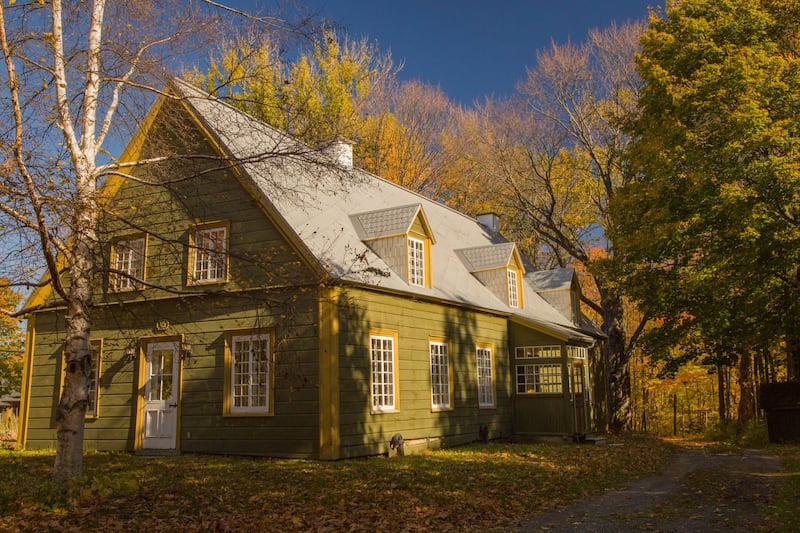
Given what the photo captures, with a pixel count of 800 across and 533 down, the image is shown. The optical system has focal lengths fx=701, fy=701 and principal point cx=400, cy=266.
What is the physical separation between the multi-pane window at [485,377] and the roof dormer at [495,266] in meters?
2.34

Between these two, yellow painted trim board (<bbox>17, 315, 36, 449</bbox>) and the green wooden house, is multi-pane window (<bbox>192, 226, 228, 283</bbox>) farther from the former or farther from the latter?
yellow painted trim board (<bbox>17, 315, 36, 449</bbox>)

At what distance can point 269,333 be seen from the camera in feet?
49.2

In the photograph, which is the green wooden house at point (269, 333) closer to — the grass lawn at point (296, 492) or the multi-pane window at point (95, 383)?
the multi-pane window at point (95, 383)

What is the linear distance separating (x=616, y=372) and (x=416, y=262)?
12.7m

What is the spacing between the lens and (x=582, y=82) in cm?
2706

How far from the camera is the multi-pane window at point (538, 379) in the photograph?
21.2 metres

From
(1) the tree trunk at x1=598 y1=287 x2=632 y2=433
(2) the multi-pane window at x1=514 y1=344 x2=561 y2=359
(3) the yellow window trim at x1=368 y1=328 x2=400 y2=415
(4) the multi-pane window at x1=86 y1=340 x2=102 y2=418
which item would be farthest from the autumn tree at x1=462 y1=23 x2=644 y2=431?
(4) the multi-pane window at x1=86 y1=340 x2=102 y2=418

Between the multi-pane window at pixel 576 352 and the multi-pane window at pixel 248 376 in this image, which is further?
the multi-pane window at pixel 576 352

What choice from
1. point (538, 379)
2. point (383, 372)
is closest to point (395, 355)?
point (383, 372)

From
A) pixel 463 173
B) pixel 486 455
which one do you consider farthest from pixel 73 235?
pixel 463 173

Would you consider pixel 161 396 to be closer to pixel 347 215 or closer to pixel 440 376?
pixel 347 215

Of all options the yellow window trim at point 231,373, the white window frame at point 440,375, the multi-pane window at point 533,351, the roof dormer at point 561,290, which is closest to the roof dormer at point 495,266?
the multi-pane window at point 533,351

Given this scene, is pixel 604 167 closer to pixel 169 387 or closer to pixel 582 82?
pixel 582 82

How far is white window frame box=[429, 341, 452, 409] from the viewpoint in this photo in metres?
17.9
